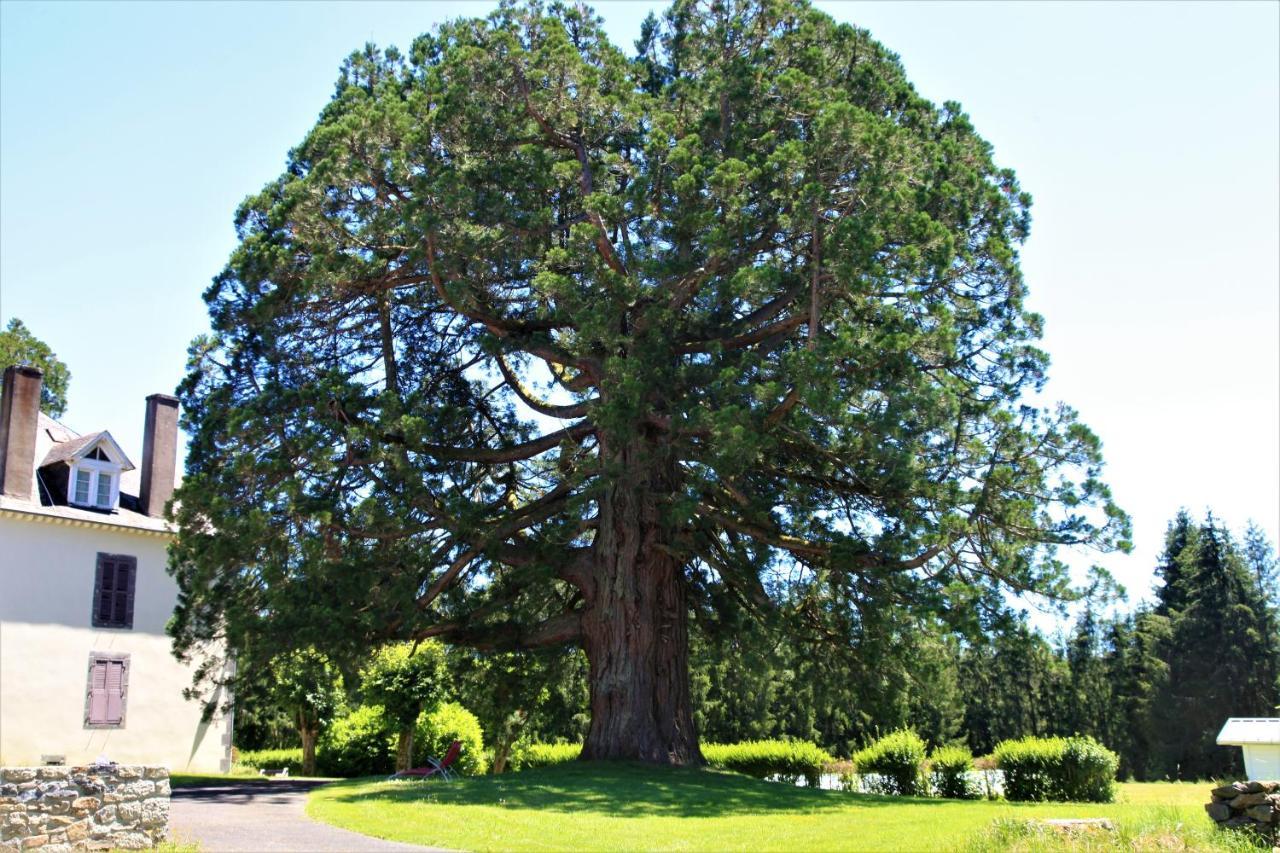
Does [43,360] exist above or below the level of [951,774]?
above

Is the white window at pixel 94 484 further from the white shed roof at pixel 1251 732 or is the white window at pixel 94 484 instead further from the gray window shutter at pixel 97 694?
the white shed roof at pixel 1251 732

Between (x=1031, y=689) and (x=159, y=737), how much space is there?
37.9 m

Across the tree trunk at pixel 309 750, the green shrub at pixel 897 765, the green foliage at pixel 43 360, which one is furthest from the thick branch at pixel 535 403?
the green foliage at pixel 43 360

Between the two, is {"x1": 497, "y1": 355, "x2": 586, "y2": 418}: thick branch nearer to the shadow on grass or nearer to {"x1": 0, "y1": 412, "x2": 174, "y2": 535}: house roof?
the shadow on grass

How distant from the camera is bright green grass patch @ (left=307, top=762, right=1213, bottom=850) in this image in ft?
36.9

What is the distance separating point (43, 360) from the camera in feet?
142

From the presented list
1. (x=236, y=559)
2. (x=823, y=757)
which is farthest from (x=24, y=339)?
(x=823, y=757)

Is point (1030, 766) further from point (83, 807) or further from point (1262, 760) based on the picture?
point (83, 807)

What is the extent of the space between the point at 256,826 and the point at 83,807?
2.09m

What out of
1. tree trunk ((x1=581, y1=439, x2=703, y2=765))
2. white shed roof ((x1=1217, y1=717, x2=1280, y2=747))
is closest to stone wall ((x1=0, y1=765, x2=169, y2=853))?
tree trunk ((x1=581, y1=439, x2=703, y2=765))

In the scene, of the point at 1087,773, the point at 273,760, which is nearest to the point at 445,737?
the point at 273,760

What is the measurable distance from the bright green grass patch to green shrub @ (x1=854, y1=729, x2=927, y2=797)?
4.48 metres

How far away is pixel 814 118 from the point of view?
18328 millimetres

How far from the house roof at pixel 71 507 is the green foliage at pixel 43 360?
569 inches
